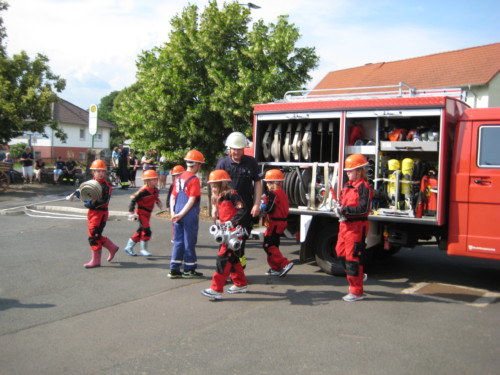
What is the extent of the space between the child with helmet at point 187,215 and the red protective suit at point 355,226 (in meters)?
2.10

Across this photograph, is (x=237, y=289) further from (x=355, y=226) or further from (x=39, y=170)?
(x=39, y=170)

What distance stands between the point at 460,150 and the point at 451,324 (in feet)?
7.98

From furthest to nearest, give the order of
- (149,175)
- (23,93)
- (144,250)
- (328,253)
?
(23,93) → (144,250) → (149,175) → (328,253)

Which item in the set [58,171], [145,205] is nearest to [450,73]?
[58,171]

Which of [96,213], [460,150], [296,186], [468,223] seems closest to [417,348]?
[468,223]

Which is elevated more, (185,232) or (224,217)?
(224,217)

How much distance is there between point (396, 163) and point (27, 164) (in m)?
17.8

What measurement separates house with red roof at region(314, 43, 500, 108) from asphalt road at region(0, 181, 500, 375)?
67.6 feet

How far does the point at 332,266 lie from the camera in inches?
300

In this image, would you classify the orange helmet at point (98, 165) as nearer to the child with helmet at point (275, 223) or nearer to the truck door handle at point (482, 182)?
the child with helmet at point (275, 223)

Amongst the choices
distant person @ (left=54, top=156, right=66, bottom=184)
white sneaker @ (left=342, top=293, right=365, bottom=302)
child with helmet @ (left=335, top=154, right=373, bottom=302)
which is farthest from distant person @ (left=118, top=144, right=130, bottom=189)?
white sneaker @ (left=342, top=293, right=365, bottom=302)

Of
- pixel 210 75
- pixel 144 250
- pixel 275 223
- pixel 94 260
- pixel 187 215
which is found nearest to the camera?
pixel 187 215

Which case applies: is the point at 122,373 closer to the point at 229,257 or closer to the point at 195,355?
the point at 195,355

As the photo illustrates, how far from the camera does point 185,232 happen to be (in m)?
7.04
